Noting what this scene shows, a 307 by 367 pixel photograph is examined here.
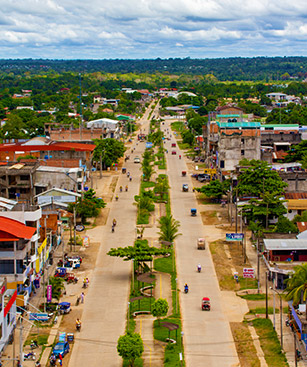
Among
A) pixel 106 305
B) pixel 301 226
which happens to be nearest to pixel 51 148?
pixel 301 226

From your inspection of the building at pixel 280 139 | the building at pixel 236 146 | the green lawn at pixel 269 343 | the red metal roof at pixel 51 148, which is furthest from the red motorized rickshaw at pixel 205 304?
the building at pixel 280 139

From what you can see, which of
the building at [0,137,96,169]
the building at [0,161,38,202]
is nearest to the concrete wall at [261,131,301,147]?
the building at [0,137,96,169]

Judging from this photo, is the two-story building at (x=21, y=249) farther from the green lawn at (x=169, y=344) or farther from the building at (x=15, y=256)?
the green lawn at (x=169, y=344)

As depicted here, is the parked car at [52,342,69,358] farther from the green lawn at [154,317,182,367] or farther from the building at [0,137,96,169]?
the building at [0,137,96,169]

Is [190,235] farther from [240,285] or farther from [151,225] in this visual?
[240,285]

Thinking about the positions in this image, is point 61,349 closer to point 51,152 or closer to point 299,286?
point 299,286
